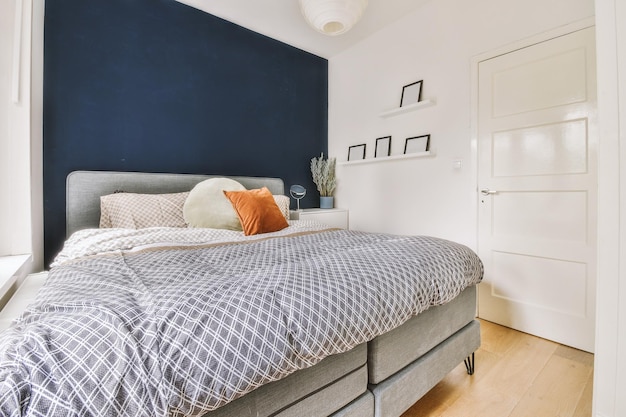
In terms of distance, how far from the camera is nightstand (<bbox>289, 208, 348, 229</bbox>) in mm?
3221

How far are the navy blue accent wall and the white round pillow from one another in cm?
76

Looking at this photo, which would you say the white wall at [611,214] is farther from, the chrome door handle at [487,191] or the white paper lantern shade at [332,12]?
the chrome door handle at [487,191]

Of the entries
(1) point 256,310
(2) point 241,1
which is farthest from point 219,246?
(2) point 241,1

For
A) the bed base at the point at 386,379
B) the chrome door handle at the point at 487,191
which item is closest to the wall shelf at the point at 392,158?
the chrome door handle at the point at 487,191

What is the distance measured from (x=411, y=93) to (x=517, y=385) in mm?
2527

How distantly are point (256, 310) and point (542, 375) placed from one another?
1890mm

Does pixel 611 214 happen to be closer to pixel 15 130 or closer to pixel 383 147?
pixel 383 147

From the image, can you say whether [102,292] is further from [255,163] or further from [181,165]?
[255,163]

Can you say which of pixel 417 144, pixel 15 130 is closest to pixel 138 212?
pixel 15 130

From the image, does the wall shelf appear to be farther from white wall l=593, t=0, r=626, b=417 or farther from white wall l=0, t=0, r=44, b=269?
white wall l=0, t=0, r=44, b=269

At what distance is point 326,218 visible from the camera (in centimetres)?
347

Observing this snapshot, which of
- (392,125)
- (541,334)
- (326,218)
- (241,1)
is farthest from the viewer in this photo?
(326,218)

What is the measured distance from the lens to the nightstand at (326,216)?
3221 mm

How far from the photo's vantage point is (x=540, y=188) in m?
2.14
